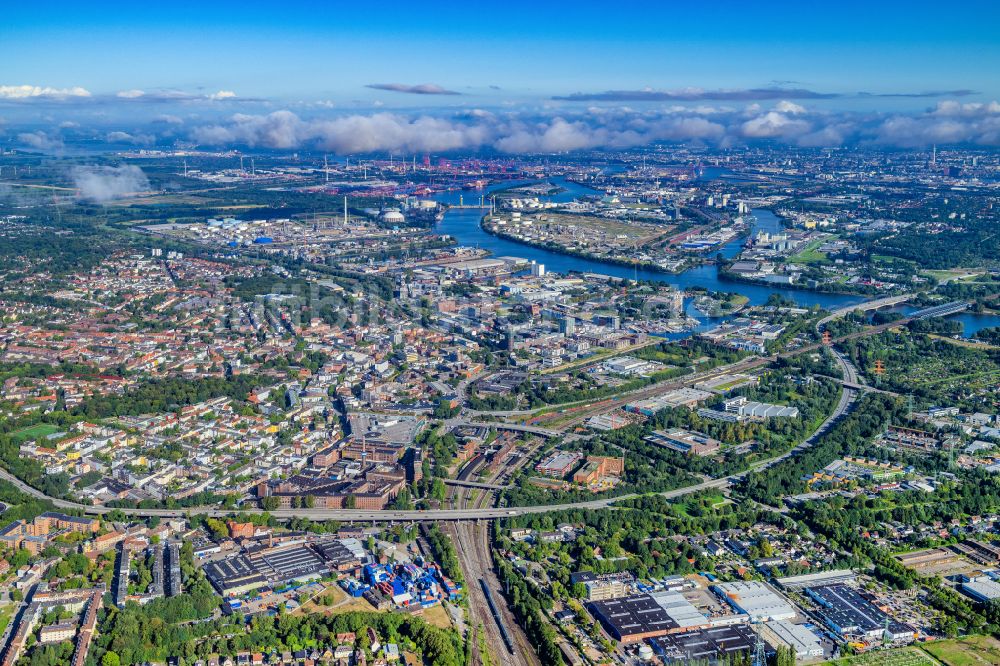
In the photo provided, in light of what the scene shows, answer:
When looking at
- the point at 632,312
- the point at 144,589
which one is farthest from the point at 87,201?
the point at 144,589

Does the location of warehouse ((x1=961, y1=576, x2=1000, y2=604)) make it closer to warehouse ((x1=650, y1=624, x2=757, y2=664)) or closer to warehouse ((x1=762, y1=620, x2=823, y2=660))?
warehouse ((x1=762, y1=620, x2=823, y2=660))

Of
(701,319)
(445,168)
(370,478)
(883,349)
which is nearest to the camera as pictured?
(370,478)

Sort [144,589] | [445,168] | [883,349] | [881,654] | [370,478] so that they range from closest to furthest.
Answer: [881,654] → [144,589] → [370,478] → [883,349] → [445,168]

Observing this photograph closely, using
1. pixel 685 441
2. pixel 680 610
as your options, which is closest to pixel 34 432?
pixel 685 441

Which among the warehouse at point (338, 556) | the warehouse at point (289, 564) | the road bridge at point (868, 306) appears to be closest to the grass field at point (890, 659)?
the warehouse at point (338, 556)

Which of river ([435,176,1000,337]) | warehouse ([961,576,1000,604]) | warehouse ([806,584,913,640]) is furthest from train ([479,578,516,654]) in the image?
river ([435,176,1000,337])

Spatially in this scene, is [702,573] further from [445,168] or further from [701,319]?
[445,168]
